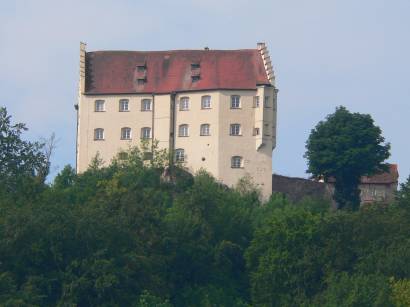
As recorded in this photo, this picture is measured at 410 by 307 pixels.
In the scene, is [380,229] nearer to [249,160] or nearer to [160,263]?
[160,263]

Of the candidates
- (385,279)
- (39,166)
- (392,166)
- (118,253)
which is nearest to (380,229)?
(385,279)

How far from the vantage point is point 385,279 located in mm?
74250

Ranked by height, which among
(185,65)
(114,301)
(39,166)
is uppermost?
(185,65)

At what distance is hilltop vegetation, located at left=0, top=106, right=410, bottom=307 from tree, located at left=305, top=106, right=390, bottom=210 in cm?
1065

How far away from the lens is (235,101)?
10100 cm

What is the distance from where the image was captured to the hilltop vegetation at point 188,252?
238 feet

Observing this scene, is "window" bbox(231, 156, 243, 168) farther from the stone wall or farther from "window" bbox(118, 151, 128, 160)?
"window" bbox(118, 151, 128, 160)

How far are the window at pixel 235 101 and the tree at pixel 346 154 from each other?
14.2 ft

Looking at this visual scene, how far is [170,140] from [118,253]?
2680cm

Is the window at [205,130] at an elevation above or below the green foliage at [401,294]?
above

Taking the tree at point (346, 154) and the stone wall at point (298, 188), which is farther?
the stone wall at point (298, 188)

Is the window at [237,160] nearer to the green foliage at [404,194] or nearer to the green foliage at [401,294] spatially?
the green foliage at [404,194]

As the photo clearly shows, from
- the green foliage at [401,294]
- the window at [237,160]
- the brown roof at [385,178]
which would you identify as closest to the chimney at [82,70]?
the window at [237,160]

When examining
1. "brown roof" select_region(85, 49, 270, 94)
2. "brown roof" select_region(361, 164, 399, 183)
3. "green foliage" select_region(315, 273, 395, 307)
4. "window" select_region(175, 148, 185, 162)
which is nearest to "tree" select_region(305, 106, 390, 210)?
"brown roof" select_region(85, 49, 270, 94)
